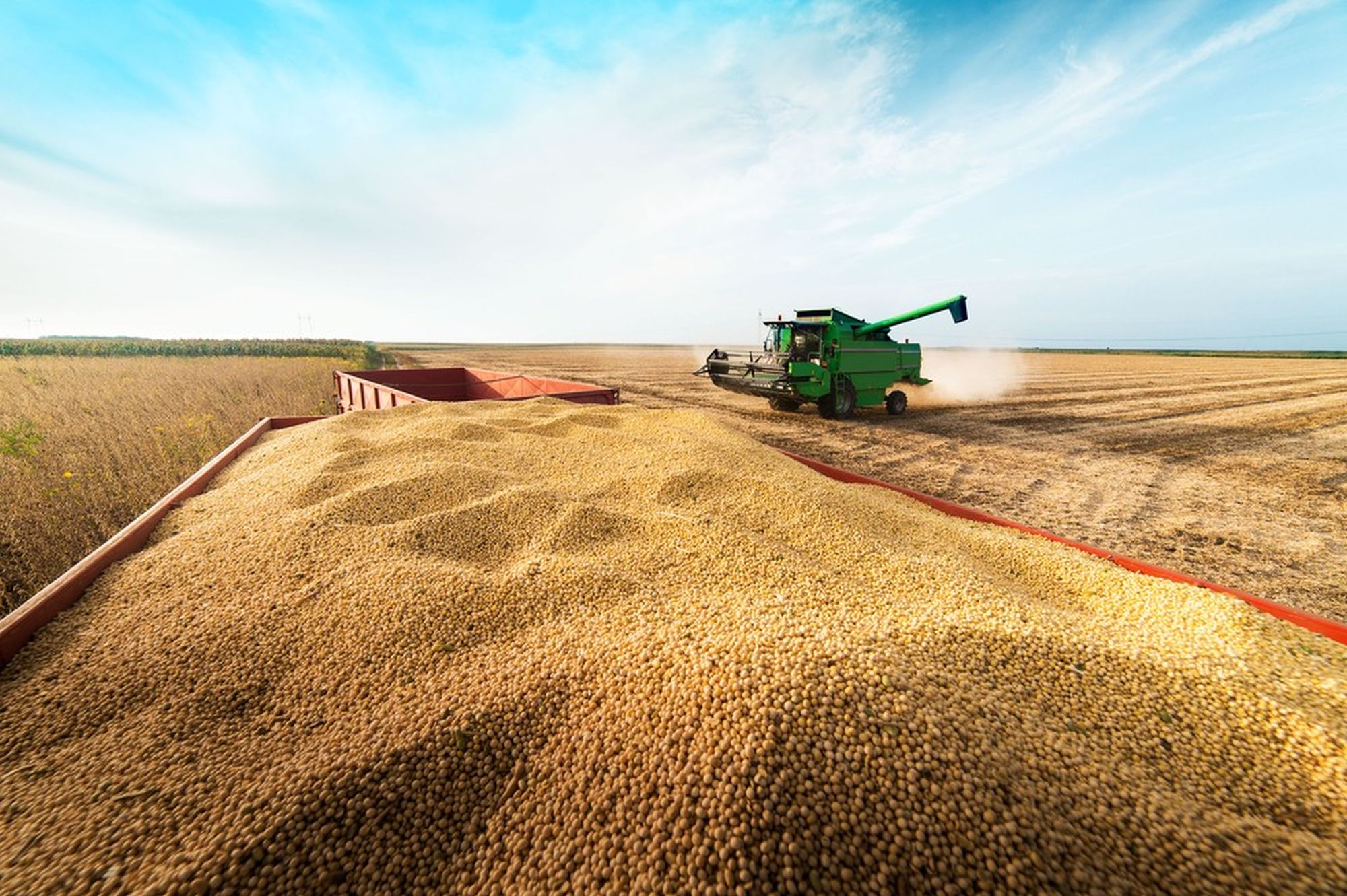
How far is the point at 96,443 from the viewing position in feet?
16.6

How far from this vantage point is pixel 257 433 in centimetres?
446

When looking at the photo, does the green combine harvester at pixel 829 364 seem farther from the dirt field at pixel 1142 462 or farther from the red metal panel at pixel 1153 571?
the red metal panel at pixel 1153 571

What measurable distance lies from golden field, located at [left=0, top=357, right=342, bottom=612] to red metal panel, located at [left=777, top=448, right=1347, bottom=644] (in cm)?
488

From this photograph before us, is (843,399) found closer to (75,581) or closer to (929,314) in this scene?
(929,314)

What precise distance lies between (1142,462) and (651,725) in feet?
24.9

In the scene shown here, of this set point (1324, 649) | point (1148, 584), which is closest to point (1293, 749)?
point (1324, 649)

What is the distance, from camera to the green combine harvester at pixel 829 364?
27.8ft

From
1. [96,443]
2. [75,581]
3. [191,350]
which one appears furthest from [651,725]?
[191,350]

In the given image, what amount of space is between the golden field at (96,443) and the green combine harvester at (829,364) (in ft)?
24.0

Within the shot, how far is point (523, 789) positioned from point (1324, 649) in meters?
2.63

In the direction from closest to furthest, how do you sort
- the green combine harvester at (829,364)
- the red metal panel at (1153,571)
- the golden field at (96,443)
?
1. the red metal panel at (1153,571)
2. the golden field at (96,443)
3. the green combine harvester at (829,364)

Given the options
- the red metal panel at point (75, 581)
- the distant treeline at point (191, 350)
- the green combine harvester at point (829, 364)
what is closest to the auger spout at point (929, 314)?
the green combine harvester at point (829, 364)

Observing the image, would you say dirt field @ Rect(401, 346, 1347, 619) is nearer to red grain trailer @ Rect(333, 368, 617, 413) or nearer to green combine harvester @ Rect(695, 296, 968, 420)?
green combine harvester @ Rect(695, 296, 968, 420)

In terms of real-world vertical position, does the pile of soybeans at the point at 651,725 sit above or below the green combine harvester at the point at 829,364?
below
